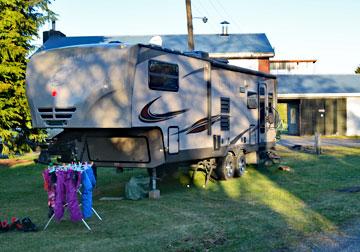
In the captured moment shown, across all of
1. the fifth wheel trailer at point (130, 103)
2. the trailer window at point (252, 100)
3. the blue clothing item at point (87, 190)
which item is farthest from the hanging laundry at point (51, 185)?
the trailer window at point (252, 100)

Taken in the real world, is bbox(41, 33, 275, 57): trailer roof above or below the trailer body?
above

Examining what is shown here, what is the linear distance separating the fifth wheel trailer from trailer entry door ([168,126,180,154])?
0.02 meters

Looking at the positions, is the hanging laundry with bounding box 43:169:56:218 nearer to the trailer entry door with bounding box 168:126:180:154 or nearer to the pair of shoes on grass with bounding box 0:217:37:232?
the pair of shoes on grass with bounding box 0:217:37:232

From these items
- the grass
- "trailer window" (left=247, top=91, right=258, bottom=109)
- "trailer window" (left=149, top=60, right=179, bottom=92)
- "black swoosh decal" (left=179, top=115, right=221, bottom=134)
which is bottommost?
the grass

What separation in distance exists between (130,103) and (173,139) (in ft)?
6.19

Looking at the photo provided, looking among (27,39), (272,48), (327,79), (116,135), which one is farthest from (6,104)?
(327,79)

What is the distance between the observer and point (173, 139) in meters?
12.2

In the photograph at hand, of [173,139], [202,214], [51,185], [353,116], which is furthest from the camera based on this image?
[353,116]

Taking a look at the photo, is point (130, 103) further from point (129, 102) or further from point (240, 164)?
point (240, 164)

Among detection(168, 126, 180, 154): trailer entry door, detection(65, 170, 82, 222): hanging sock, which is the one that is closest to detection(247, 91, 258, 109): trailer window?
detection(168, 126, 180, 154): trailer entry door

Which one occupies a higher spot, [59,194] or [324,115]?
[324,115]

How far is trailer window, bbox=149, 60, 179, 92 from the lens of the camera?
11413 mm

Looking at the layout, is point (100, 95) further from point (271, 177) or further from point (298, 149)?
point (298, 149)

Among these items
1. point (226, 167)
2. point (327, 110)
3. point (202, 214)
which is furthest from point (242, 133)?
point (327, 110)
